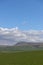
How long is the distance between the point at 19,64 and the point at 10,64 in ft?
7.26

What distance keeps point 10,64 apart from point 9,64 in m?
0.25

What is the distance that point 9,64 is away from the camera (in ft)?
152

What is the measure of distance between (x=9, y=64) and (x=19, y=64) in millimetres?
2464

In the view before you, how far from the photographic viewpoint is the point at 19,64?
153 feet

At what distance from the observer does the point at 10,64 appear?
4631 centimetres
